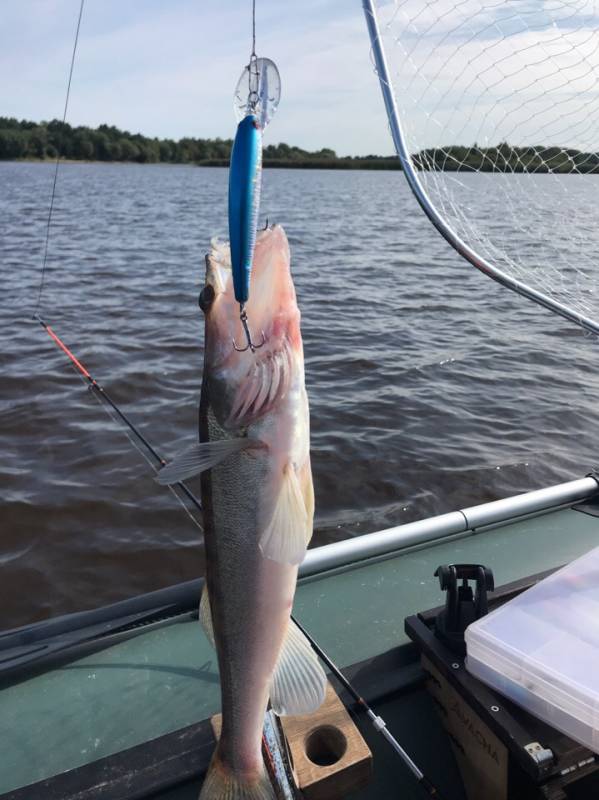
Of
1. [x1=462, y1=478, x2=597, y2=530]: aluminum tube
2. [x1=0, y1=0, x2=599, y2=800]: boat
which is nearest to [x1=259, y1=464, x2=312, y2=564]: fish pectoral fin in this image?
[x1=0, y1=0, x2=599, y2=800]: boat

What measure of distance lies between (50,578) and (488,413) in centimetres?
612

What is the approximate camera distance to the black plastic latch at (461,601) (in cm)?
245

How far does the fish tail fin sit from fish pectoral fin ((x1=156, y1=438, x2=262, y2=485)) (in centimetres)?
81

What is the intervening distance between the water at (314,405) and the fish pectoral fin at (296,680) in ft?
13.8

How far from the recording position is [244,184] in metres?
1.44

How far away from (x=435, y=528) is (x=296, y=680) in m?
2.17

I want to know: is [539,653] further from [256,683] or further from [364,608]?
[364,608]

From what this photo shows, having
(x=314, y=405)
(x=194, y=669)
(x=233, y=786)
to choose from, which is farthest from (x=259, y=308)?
(x=314, y=405)

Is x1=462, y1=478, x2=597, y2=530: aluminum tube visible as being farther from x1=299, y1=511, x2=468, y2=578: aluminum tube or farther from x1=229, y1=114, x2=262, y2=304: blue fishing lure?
x1=229, y1=114, x2=262, y2=304: blue fishing lure

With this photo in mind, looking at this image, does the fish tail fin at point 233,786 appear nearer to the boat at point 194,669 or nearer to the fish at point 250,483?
the fish at point 250,483

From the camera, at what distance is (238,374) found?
1.75m

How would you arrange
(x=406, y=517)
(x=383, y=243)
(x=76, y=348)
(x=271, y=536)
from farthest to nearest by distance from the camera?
(x=383, y=243)
(x=76, y=348)
(x=406, y=517)
(x=271, y=536)

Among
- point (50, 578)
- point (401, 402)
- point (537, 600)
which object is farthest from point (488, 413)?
point (537, 600)

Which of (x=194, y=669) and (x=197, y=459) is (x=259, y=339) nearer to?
(x=197, y=459)
